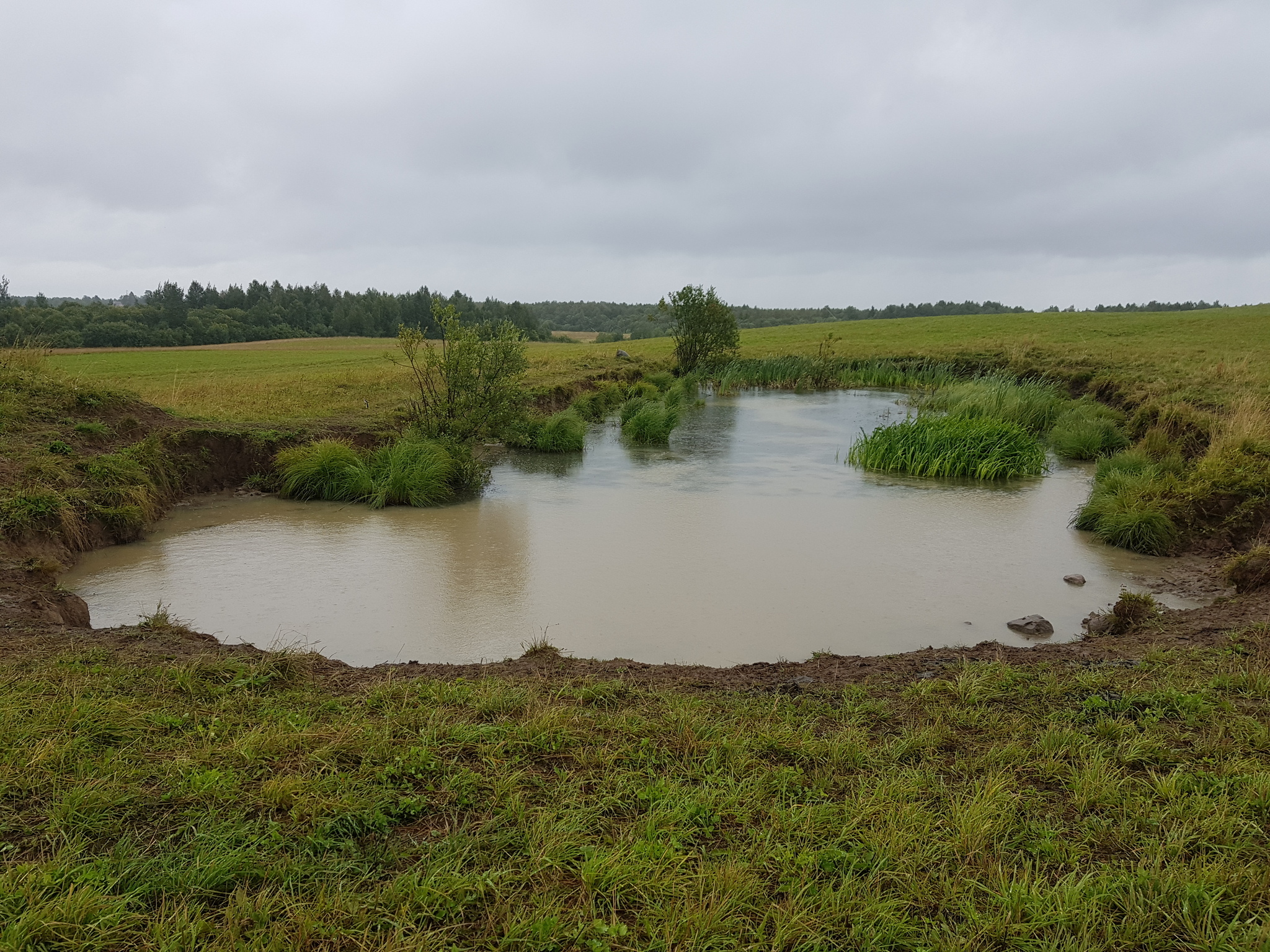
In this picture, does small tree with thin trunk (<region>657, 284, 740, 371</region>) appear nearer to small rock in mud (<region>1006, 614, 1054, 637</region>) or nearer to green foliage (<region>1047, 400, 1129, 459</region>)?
green foliage (<region>1047, 400, 1129, 459</region>)

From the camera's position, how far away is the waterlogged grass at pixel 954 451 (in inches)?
527

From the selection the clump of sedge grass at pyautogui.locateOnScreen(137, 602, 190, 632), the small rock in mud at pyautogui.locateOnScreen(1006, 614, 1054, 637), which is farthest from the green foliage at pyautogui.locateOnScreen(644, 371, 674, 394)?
the clump of sedge grass at pyautogui.locateOnScreen(137, 602, 190, 632)

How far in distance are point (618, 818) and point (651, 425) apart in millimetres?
13728

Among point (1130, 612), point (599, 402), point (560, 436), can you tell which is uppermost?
point (599, 402)

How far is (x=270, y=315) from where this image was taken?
6662cm

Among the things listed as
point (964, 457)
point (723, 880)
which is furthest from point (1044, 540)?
point (723, 880)

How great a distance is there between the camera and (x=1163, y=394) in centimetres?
1573

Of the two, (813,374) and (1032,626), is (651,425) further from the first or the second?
(813,374)

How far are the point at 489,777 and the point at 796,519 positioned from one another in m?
7.69

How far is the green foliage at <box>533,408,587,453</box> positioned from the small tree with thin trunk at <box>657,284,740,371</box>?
14294 mm

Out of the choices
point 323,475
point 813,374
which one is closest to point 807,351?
point 813,374

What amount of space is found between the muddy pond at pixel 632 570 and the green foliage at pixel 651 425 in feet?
11.7

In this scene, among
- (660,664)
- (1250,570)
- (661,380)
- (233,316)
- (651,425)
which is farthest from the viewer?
(233,316)

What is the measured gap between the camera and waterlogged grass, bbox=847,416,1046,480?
1339cm
